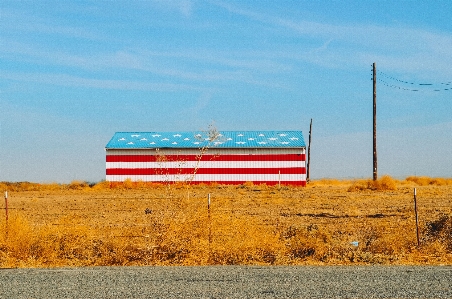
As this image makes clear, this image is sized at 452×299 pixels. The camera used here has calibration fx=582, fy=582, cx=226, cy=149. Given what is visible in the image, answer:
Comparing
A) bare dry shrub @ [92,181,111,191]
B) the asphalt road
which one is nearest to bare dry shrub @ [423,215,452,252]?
the asphalt road

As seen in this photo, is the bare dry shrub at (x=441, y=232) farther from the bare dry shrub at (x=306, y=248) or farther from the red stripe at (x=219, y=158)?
the red stripe at (x=219, y=158)

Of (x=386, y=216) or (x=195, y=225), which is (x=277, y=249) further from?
(x=386, y=216)

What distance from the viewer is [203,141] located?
4384 centimetres

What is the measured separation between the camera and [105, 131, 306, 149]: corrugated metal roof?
1741 inches

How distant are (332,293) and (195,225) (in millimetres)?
4481

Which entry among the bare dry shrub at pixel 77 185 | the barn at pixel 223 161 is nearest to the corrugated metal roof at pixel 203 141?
the barn at pixel 223 161

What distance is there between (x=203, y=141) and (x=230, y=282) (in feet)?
116

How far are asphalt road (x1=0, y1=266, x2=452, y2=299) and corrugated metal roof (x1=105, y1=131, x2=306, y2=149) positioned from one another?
1296 inches

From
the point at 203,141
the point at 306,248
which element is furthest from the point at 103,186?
the point at 306,248

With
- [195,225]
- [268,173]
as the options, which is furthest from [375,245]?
[268,173]

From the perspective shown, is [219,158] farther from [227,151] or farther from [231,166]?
[231,166]

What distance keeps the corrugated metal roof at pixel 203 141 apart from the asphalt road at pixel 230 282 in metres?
32.9

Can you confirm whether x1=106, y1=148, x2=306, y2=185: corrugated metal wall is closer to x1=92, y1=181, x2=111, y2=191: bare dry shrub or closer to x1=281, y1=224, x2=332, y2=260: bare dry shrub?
x1=92, y1=181, x2=111, y2=191: bare dry shrub

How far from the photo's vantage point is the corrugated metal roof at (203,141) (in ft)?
145
